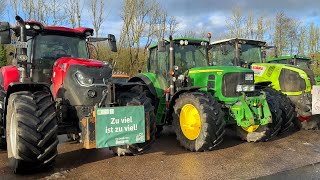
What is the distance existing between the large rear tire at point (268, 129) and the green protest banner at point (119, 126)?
3344mm

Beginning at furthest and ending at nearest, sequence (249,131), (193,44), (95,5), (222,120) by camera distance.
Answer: (95,5) < (193,44) < (249,131) < (222,120)

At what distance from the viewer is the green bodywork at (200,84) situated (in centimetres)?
722

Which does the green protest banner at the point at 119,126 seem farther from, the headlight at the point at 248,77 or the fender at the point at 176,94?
the headlight at the point at 248,77

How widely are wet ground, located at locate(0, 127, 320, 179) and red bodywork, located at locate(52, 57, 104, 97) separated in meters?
1.37

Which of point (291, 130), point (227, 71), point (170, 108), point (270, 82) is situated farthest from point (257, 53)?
point (170, 108)

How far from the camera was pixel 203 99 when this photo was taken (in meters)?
6.93

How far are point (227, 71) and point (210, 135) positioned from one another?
65.2 inches

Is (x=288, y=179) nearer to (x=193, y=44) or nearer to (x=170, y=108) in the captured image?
(x=170, y=108)

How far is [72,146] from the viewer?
24.2ft

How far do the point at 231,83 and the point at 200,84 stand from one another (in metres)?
0.71

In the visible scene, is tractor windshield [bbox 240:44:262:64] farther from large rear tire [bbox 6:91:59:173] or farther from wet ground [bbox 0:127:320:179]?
large rear tire [bbox 6:91:59:173]

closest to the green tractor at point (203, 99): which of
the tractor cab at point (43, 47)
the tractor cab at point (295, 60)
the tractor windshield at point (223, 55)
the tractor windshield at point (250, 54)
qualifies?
the tractor windshield at point (223, 55)

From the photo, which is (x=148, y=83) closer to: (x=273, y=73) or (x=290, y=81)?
(x=273, y=73)

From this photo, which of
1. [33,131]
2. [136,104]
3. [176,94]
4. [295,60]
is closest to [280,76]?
[295,60]
